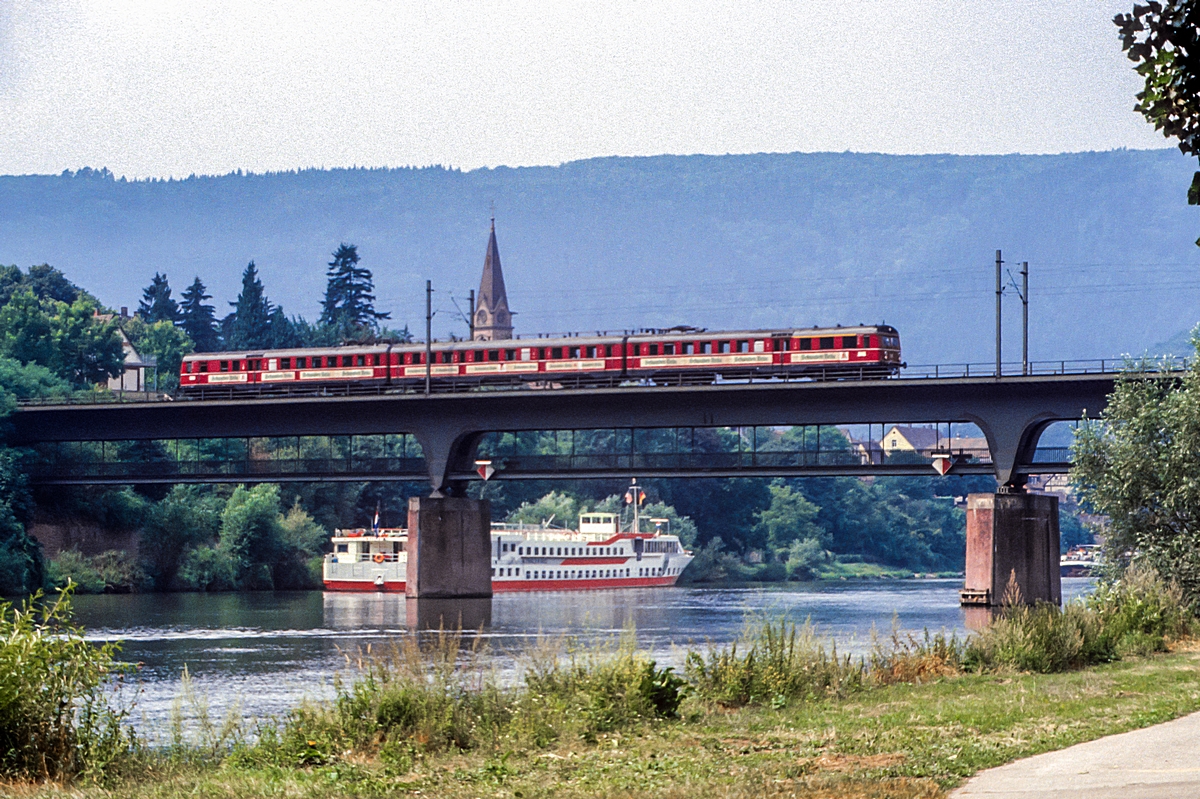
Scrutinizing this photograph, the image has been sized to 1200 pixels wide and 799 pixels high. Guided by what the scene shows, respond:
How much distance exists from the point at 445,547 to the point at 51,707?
72917mm

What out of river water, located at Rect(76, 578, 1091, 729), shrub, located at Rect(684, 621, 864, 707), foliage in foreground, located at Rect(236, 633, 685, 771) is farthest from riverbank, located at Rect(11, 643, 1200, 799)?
river water, located at Rect(76, 578, 1091, 729)

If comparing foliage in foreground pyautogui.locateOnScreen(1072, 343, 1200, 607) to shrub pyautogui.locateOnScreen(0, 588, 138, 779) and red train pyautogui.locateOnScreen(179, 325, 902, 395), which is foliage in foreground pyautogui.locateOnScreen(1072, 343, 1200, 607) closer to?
shrub pyautogui.locateOnScreen(0, 588, 138, 779)

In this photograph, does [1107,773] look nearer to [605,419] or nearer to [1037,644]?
[1037,644]

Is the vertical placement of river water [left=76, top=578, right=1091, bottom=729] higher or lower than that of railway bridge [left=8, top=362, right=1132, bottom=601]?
lower

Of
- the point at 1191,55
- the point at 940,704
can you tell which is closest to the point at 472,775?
the point at 940,704

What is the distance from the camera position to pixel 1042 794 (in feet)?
55.2

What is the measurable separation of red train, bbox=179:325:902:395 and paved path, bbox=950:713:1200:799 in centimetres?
6820

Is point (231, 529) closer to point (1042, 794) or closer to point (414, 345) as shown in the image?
point (414, 345)

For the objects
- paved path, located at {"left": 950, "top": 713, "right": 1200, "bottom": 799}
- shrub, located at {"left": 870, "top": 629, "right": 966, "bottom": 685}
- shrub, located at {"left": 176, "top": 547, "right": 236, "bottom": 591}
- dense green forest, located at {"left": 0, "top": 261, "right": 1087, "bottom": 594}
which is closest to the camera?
paved path, located at {"left": 950, "top": 713, "right": 1200, "bottom": 799}

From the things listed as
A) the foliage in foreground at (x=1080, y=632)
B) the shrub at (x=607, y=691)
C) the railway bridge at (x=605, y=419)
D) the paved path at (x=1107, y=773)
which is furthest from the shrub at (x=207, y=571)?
the paved path at (x=1107, y=773)

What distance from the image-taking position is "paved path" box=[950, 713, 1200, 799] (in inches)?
661

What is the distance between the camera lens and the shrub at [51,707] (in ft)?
65.4

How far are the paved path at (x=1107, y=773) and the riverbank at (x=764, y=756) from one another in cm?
39

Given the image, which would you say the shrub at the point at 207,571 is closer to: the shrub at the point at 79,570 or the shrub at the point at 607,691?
the shrub at the point at 79,570
